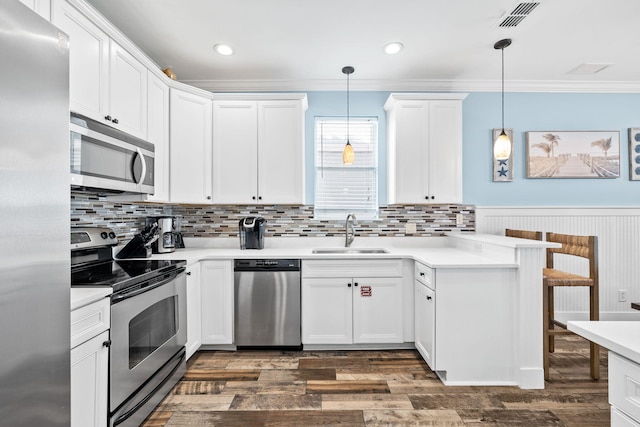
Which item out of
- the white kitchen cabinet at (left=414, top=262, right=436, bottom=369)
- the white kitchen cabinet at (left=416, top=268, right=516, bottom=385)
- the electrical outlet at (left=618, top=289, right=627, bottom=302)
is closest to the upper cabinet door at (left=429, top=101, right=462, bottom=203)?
the white kitchen cabinet at (left=414, top=262, right=436, bottom=369)

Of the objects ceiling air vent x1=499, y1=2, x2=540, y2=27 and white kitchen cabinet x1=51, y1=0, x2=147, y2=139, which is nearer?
white kitchen cabinet x1=51, y1=0, x2=147, y2=139

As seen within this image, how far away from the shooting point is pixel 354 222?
319cm

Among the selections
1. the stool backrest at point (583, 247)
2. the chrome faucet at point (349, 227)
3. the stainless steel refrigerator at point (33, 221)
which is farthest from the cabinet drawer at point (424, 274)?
the stainless steel refrigerator at point (33, 221)

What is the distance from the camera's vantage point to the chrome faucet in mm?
3193

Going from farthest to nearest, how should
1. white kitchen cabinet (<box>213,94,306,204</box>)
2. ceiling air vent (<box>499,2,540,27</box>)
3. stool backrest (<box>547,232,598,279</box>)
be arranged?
white kitchen cabinet (<box>213,94,306,204</box>)
stool backrest (<box>547,232,598,279</box>)
ceiling air vent (<box>499,2,540,27</box>)

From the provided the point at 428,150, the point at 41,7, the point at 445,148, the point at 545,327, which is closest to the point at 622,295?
the point at 545,327

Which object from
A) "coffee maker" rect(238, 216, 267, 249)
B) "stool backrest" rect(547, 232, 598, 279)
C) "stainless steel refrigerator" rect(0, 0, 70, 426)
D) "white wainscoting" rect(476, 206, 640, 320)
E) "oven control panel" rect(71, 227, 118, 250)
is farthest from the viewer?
"white wainscoting" rect(476, 206, 640, 320)

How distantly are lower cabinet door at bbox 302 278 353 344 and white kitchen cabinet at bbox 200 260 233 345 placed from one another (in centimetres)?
64

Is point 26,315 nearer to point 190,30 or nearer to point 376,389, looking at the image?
point 376,389

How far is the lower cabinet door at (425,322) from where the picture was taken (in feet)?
7.43

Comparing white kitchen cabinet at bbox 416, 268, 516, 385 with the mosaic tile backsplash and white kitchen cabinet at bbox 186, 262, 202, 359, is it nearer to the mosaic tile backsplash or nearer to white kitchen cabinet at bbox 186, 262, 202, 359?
the mosaic tile backsplash

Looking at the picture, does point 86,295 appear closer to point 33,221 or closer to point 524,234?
point 33,221

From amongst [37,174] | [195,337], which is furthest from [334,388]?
[37,174]

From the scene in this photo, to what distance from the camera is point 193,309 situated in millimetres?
2562
